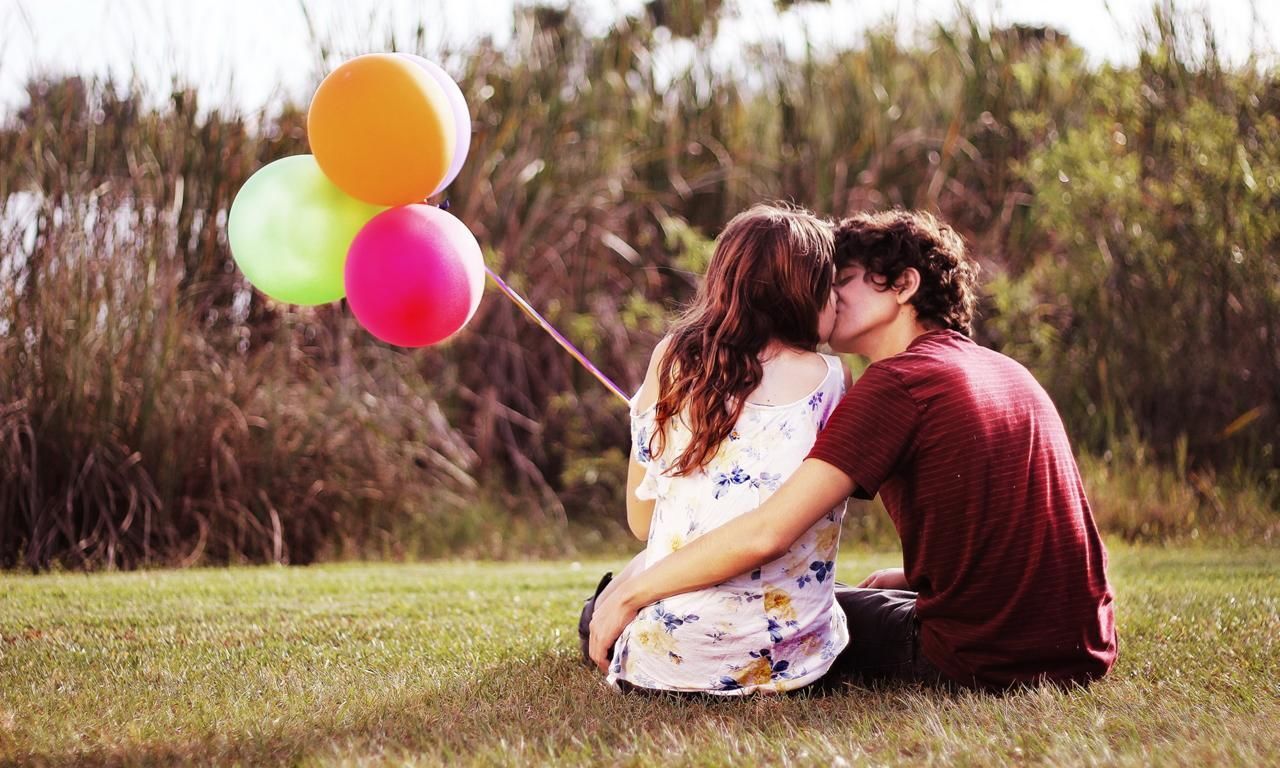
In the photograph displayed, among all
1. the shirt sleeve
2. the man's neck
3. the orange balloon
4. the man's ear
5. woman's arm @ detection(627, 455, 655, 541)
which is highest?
the orange balloon

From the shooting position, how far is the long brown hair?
2.74m

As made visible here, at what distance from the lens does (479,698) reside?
2.86 metres

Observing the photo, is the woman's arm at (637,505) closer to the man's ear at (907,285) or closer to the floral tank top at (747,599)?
the floral tank top at (747,599)

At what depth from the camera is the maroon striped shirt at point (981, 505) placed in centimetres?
259

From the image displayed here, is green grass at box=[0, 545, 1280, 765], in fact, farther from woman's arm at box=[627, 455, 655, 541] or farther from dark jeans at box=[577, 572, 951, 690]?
woman's arm at box=[627, 455, 655, 541]

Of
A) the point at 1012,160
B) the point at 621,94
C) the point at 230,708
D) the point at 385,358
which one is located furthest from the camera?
the point at 621,94

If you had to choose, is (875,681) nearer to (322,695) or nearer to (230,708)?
(322,695)

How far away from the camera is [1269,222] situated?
6578mm

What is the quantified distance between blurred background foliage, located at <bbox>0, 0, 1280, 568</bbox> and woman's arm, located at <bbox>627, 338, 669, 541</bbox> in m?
3.32

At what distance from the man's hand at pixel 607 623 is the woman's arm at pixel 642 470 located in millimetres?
230

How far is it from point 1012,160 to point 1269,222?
186 centimetres

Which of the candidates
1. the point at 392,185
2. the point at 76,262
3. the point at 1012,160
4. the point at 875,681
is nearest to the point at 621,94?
the point at 1012,160

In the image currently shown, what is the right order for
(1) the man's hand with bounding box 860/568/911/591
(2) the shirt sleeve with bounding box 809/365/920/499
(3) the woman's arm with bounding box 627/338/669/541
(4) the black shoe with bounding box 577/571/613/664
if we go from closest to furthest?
(2) the shirt sleeve with bounding box 809/365/920/499, (3) the woman's arm with bounding box 627/338/669/541, (4) the black shoe with bounding box 577/571/613/664, (1) the man's hand with bounding box 860/568/911/591

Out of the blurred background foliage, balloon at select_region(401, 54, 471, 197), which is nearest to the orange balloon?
balloon at select_region(401, 54, 471, 197)
